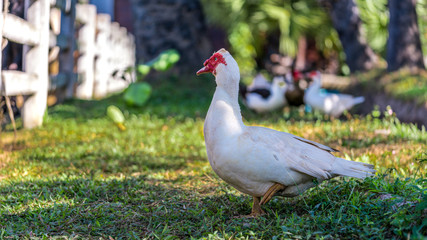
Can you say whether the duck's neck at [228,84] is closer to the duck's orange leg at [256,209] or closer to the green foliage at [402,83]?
the duck's orange leg at [256,209]

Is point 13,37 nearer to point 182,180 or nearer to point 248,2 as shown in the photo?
point 182,180

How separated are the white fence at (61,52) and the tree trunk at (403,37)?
4406mm

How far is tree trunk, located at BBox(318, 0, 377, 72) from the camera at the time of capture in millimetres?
9531

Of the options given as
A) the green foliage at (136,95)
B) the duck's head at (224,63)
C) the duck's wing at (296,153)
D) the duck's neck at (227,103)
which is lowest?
the green foliage at (136,95)

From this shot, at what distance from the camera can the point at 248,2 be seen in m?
13.4

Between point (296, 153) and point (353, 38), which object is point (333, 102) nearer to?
point (353, 38)

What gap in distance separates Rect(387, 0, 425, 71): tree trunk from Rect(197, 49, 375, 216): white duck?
231 inches

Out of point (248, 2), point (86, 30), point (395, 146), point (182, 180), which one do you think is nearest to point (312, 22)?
point (248, 2)

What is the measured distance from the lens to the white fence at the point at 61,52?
5.27 m

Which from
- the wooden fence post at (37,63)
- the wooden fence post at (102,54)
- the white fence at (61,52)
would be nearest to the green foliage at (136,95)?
the white fence at (61,52)

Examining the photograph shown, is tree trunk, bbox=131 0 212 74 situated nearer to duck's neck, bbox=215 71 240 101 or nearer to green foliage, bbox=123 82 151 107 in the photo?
green foliage, bbox=123 82 151 107

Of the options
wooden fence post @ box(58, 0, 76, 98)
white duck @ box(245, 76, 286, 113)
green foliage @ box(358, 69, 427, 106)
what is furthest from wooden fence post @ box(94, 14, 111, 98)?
green foliage @ box(358, 69, 427, 106)

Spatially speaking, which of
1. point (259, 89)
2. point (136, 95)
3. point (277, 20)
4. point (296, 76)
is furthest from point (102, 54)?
point (277, 20)

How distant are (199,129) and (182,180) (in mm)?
2187
